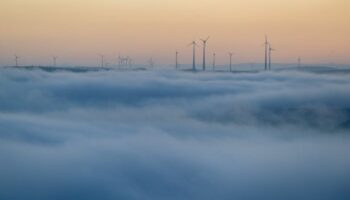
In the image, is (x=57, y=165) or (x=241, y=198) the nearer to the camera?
Answer: (x=241, y=198)

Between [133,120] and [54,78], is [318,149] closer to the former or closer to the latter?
[133,120]

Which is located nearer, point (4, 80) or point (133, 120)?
point (133, 120)

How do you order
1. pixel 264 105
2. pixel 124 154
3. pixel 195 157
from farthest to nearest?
1. pixel 264 105
2. pixel 195 157
3. pixel 124 154

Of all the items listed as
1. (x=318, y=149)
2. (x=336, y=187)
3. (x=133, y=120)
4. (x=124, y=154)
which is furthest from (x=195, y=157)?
(x=133, y=120)

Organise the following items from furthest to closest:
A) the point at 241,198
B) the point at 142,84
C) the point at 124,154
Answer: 1. the point at 142,84
2. the point at 124,154
3. the point at 241,198

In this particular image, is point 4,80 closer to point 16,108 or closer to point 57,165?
point 16,108

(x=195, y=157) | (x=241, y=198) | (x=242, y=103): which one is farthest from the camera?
(x=242, y=103)

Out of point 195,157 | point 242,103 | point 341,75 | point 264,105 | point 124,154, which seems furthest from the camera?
point 341,75

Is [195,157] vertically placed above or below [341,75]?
below

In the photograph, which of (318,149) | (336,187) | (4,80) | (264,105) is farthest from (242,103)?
(4,80)
